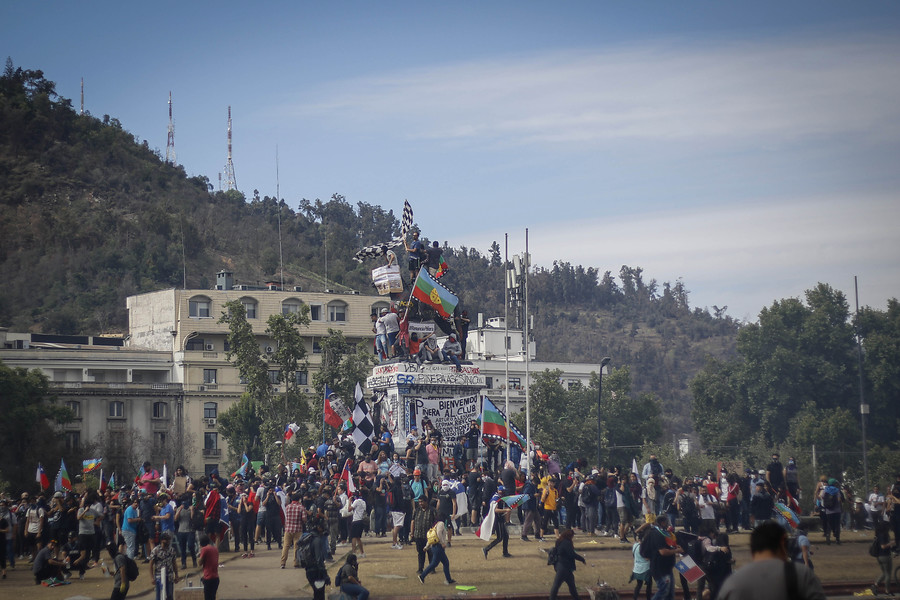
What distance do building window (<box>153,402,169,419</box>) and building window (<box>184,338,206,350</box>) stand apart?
17.1 feet

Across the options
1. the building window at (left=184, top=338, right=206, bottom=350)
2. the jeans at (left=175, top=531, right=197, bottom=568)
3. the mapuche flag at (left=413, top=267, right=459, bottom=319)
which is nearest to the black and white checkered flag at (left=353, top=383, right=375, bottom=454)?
the mapuche flag at (left=413, top=267, right=459, bottom=319)

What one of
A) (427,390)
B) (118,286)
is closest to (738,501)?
(427,390)

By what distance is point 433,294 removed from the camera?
38.3 m

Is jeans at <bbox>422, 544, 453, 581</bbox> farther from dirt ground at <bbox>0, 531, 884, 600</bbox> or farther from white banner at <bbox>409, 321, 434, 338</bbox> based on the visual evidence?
white banner at <bbox>409, 321, 434, 338</bbox>

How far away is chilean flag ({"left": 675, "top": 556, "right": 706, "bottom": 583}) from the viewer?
18547mm

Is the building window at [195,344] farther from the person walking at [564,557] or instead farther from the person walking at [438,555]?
the person walking at [564,557]

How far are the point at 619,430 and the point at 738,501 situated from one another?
59948 millimetres

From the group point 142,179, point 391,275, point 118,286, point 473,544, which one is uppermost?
point 142,179

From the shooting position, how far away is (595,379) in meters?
102

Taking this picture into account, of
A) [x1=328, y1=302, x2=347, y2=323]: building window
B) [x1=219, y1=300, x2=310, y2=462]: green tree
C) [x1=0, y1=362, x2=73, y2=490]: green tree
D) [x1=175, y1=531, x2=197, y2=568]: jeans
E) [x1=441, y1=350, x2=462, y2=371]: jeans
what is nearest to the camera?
[x1=175, y1=531, x2=197, y2=568]: jeans

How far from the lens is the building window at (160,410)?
8787 cm

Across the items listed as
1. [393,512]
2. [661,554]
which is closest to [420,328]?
[393,512]

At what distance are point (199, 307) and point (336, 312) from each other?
Result: 11550 millimetres

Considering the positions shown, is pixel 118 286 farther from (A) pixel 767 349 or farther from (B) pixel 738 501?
(B) pixel 738 501
